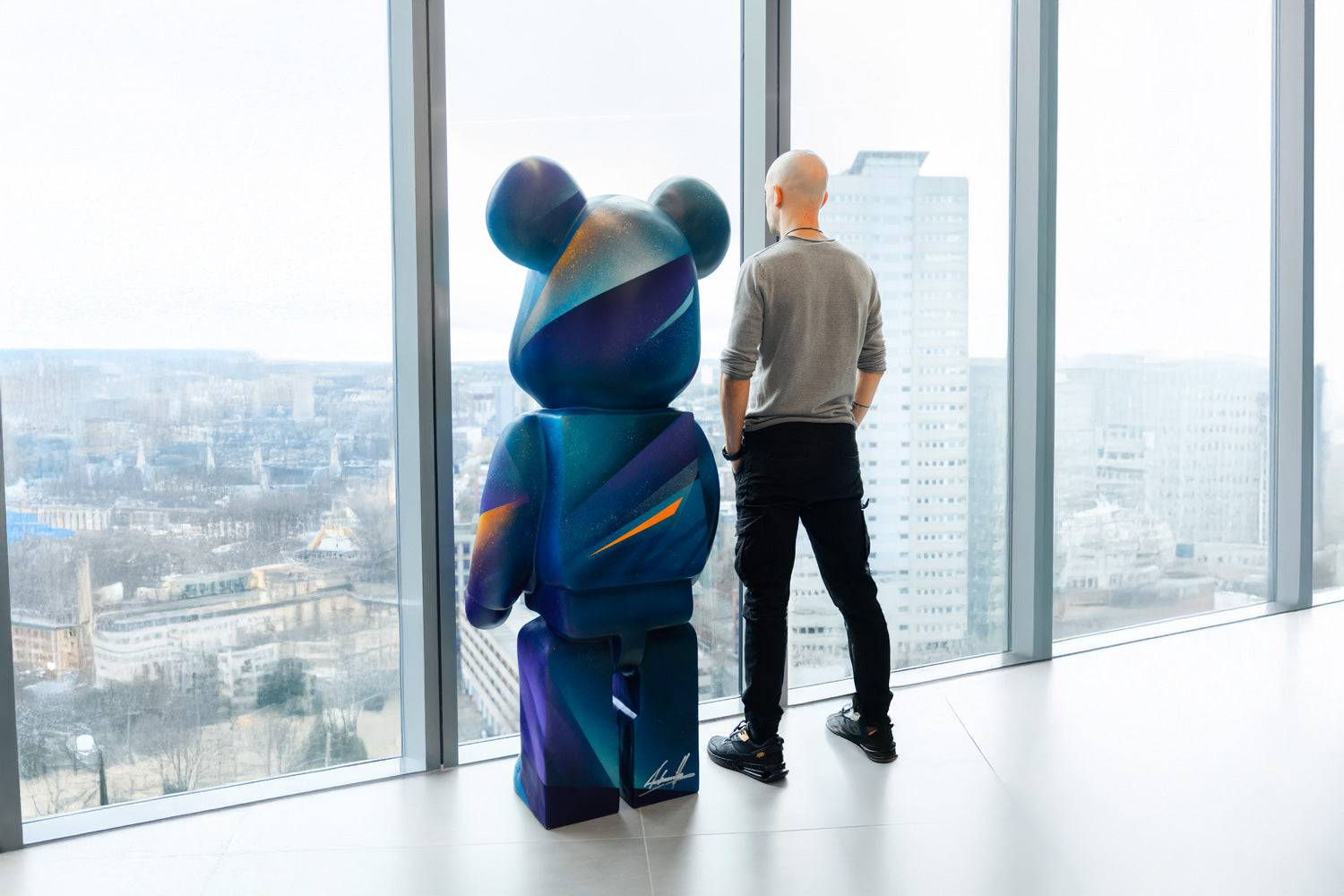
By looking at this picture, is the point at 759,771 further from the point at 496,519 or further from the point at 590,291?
the point at 590,291

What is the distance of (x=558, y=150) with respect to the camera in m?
2.29

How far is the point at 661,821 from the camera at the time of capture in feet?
6.11

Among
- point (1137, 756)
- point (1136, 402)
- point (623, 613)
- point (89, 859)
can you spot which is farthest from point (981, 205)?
point (89, 859)

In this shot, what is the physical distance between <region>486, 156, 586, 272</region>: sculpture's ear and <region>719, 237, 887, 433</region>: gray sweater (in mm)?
433

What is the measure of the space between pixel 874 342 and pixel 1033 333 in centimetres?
102

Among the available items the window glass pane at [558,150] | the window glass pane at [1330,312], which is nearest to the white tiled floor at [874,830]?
the window glass pane at [558,150]

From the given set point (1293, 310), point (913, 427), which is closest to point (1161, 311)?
point (1293, 310)

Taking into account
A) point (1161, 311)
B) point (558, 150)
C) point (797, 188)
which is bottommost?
point (1161, 311)

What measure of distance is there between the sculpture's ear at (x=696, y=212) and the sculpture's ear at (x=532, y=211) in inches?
9.8

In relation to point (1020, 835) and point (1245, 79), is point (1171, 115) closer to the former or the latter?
point (1245, 79)

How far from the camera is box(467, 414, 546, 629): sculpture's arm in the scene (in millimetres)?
1778

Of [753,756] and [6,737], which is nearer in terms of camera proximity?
[6,737]

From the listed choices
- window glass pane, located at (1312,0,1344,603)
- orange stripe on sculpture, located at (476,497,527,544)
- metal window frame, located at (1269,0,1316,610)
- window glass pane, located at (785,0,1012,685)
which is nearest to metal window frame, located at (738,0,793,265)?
window glass pane, located at (785,0,1012,685)
